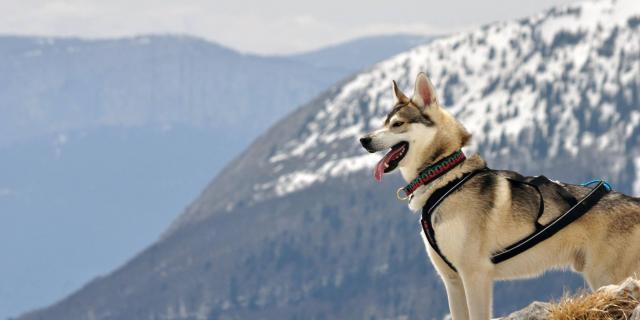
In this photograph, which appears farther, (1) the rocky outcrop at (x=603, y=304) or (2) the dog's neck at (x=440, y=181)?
(2) the dog's neck at (x=440, y=181)

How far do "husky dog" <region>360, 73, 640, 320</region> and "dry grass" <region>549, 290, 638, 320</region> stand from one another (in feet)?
5.42

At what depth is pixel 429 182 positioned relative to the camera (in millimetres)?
18281

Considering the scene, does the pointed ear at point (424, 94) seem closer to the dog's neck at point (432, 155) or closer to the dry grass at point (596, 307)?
the dog's neck at point (432, 155)

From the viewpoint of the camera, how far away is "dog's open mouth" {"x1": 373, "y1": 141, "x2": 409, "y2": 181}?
59.0 feet

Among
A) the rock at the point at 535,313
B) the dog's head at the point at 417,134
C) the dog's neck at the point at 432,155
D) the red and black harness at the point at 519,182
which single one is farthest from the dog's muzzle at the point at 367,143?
the rock at the point at 535,313

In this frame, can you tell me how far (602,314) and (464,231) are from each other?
9.26 ft

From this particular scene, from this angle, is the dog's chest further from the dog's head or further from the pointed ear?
the pointed ear

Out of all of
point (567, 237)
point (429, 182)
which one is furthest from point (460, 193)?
point (567, 237)

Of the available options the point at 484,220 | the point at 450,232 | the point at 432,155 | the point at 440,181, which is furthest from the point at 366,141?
the point at 484,220

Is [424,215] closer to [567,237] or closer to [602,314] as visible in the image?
[567,237]

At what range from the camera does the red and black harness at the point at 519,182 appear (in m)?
17.6

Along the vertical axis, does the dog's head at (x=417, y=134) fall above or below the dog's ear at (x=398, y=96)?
below

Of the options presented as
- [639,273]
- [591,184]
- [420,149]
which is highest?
[420,149]

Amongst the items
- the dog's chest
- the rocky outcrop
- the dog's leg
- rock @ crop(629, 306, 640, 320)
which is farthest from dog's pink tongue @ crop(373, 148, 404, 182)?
rock @ crop(629, 306, 640, 320)
